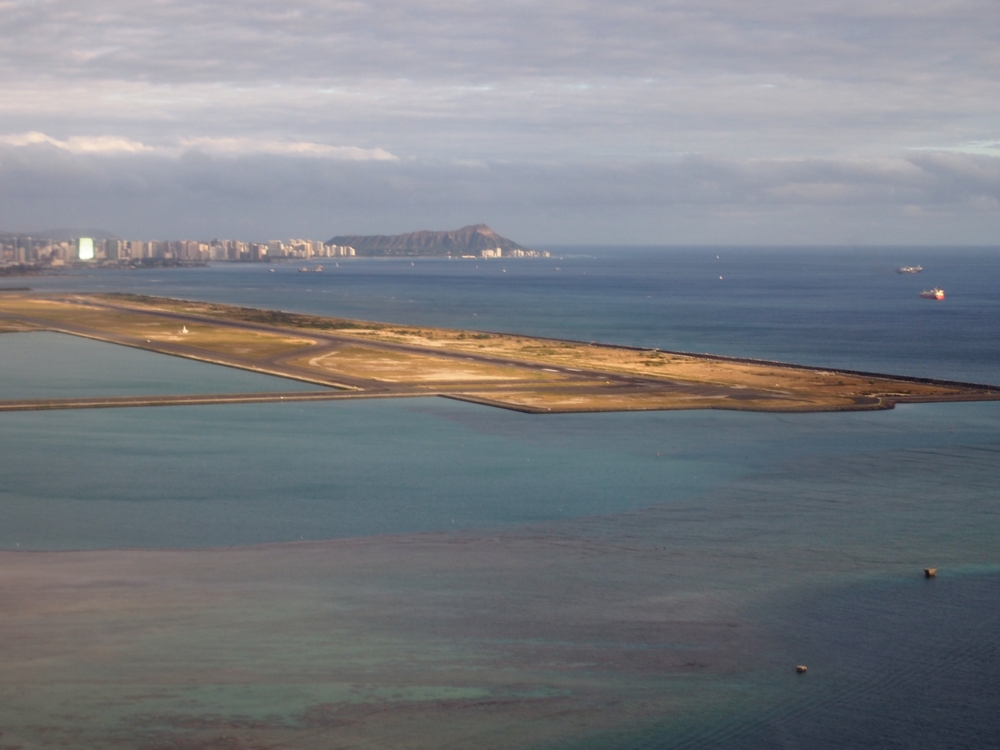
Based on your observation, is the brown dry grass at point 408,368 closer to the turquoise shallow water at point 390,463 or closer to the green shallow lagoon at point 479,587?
the turquoise shallow water at point 390,463

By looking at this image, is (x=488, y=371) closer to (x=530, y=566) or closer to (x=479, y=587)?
(x=530, y=566)

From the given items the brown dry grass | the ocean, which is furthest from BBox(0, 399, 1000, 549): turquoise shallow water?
the brown dry grass

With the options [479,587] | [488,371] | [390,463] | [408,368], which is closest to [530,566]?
[479,587]

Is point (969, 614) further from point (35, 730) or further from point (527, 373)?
point (527, 373)

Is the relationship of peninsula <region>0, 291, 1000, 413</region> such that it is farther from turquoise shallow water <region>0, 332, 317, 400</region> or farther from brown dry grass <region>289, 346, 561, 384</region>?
turquoise shallow water <region>0, 332, 317, 400</region>

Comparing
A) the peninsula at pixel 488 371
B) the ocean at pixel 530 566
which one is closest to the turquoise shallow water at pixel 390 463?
the ocean at pixel 530 566

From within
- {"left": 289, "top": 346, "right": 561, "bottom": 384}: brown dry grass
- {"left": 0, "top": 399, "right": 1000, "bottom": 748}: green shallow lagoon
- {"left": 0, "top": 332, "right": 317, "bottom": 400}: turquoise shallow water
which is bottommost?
{"left": 0, "top": 399, "right": 1000, "bottom": 748}: green shallow lagoon

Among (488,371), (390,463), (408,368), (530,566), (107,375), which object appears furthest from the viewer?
(408,368)

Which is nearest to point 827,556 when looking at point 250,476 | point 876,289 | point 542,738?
point 542,738
